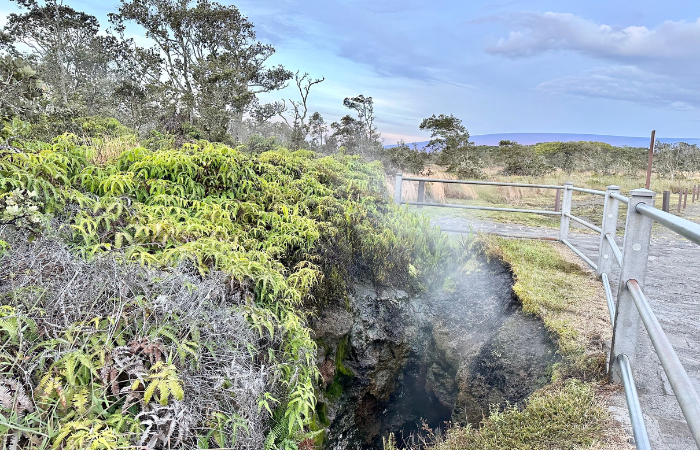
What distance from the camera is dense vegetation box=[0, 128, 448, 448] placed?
1.84 meters

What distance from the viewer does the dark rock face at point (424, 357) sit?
4012 millimetres

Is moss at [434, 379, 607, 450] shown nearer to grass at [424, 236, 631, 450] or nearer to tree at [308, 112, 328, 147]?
grass at [424, 236, 631, 450]

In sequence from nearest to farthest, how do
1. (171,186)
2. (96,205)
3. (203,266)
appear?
(203,266), (96,205), (171,186)

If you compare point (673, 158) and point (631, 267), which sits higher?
point (673, 158)

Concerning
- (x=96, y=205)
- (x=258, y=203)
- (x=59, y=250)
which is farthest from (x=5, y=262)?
(x=258, y=203)

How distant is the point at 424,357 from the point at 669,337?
2669 millimetres

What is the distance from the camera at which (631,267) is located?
8.08ft

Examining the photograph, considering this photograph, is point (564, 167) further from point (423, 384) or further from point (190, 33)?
point (423, 384)

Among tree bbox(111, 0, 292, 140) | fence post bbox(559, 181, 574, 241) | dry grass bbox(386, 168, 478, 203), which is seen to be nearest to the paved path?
fence post bbox(559, 181, 574, 241)

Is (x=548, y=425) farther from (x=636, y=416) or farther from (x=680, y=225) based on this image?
(x=680, y=225)

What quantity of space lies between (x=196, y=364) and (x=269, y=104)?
2497 centimetres

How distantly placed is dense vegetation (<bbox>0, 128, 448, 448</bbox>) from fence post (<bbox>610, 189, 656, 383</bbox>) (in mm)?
2079

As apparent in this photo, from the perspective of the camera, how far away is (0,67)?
471 cm

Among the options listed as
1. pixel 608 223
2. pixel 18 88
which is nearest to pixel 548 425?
pixel 608 223
